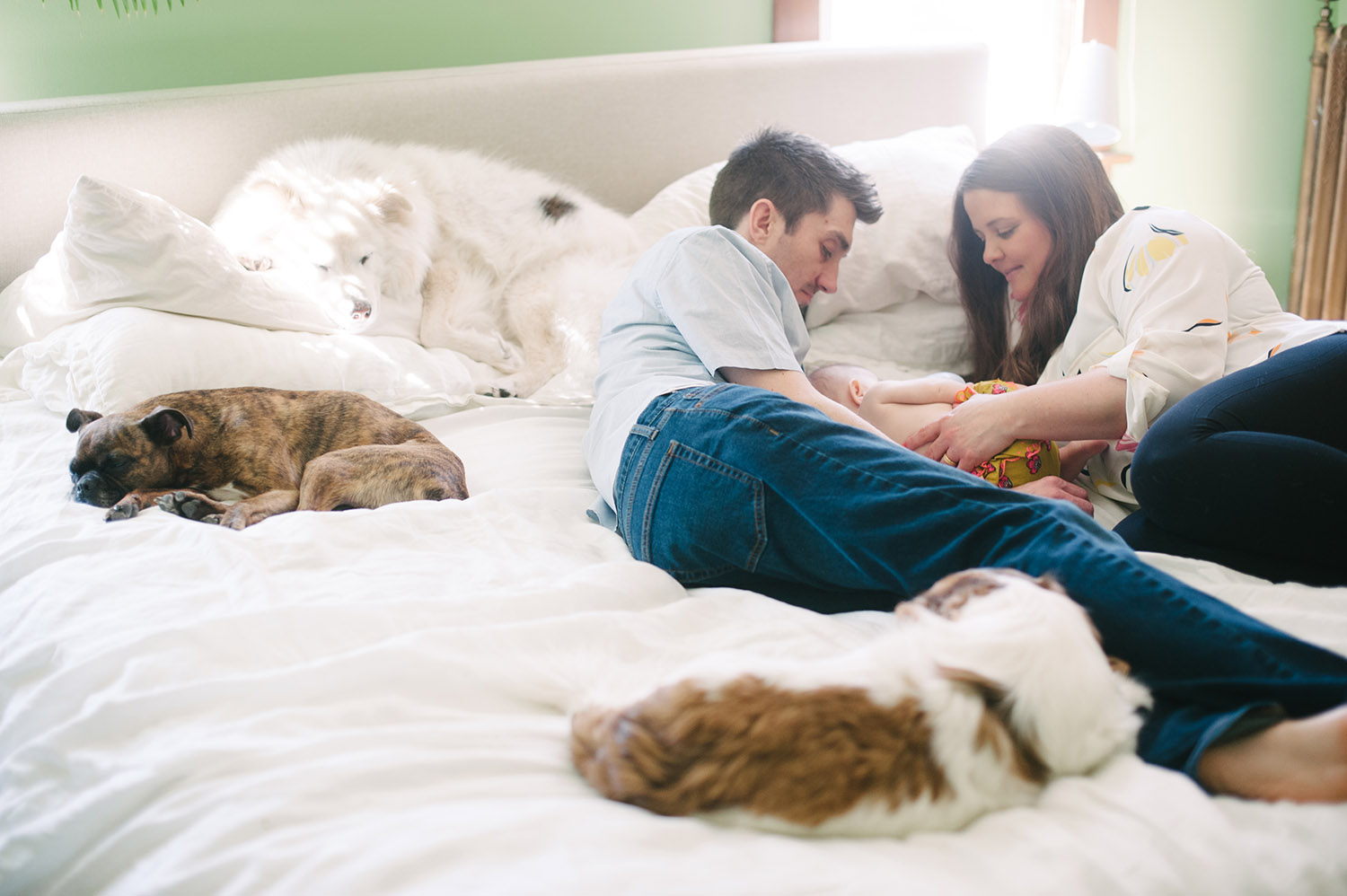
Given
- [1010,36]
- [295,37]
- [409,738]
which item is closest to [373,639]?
[409,738]

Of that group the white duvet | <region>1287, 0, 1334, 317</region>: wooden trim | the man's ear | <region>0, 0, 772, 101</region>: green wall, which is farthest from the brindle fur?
<region>1287, 0, 1334, 317</region>: wooden trim

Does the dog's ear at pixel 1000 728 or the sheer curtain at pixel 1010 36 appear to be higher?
the sheer curtain at pixel 1010 36

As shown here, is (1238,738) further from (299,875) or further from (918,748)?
(299,875)

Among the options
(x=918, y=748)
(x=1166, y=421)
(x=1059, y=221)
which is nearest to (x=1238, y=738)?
(x=918, y=748)

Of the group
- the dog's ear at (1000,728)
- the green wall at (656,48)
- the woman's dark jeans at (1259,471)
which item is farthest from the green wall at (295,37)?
the dog's ear at (1000,728)

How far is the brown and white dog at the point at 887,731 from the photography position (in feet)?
2.42

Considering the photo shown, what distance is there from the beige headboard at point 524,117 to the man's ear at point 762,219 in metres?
1.15

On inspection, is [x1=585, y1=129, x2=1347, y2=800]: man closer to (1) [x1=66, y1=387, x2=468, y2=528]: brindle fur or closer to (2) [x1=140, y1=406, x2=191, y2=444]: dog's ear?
(1) [x1=66, y1=387, x2=468, y2=528]: brindle fur

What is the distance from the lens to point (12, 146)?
101 inches

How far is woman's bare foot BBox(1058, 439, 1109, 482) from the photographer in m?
1.82

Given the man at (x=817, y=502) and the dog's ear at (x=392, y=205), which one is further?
the dog's ear at (x=392, y=205)

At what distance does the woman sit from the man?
0.19 m

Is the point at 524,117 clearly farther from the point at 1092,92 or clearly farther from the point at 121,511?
the point at 1092,92

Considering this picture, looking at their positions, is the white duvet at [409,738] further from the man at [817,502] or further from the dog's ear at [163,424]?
the dog's ear at [163,424]
